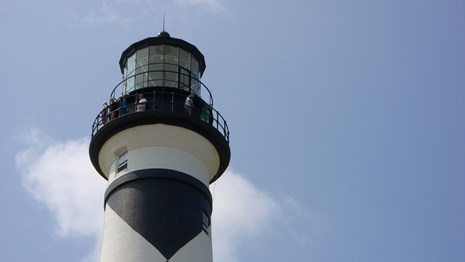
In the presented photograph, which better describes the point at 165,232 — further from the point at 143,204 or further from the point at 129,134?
the point at 129,134

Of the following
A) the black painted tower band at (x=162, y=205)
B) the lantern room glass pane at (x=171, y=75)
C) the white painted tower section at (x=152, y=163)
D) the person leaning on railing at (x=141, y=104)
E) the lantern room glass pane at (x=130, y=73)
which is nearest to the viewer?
the white painted tower section at (x=152, y=163)

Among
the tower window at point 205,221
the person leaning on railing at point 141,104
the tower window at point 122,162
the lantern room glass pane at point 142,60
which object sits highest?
the lantern room glass pane at point 142,60

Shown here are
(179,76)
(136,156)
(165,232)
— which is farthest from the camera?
(179,76)

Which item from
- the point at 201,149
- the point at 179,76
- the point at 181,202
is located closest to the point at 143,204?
the point at 181,202

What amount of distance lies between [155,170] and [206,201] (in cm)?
176

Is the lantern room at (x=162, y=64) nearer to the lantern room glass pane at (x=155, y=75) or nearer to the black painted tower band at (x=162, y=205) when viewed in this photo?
the lantern room glass pane at (x=155, y=75)

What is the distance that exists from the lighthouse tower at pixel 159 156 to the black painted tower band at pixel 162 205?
26 millimetres

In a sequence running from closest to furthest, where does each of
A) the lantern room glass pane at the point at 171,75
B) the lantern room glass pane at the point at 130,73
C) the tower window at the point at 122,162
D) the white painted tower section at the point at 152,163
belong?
the white painted tower section at the point at 152,163 → the tower window at the point at 122,162 → the lantern room glass pane at the point at 171,75 → the lantern room glass pane at the point at 130,73

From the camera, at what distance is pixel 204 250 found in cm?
2242

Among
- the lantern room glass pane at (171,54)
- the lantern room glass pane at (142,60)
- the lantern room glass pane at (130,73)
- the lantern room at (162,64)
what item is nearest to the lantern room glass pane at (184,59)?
the lantern room at (162,64)

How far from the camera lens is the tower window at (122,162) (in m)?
23.5

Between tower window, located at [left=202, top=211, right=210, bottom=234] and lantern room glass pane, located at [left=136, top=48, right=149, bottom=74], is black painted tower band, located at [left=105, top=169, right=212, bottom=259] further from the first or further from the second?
lantern room glass pane, located at [left=136, top=48, right=149, bottom=74]

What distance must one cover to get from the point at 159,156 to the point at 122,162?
122cm

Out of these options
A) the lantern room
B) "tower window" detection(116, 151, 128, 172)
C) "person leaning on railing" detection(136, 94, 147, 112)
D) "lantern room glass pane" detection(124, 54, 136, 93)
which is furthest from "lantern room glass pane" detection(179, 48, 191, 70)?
"tower window" detection(116, 151, 128, 172)
